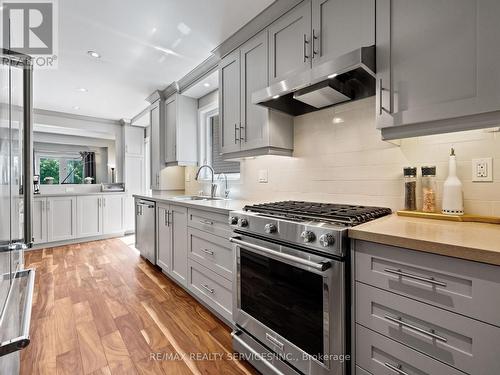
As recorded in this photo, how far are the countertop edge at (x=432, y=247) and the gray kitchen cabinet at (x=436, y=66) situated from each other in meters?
0.59

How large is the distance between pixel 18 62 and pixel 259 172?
6.12 ft

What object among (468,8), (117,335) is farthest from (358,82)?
(117,335)

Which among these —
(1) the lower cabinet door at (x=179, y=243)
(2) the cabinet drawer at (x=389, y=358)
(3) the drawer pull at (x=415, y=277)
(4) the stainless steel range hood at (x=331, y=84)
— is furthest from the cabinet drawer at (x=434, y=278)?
(1) the lower cabinet door at (x=179, y=243)

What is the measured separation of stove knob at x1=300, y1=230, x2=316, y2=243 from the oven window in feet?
0.57

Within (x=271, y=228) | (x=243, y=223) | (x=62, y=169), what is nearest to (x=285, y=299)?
(x=271, y=228)

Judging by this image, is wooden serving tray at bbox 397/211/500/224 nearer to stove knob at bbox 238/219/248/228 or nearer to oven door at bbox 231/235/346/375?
→ oven door at bbox 231/235/346/375

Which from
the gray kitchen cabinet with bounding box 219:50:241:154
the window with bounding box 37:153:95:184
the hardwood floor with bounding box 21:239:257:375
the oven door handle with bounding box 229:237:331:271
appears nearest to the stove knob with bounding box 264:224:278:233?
the oven door handle with bounding box 229:237:331:271

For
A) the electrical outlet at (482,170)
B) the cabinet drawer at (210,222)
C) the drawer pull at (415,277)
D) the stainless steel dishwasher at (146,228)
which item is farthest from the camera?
the stainless steel dishwasher at (146,228)

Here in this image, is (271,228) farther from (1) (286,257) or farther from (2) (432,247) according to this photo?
(2) (432,247)

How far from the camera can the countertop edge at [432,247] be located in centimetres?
75

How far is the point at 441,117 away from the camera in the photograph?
110 centimetres

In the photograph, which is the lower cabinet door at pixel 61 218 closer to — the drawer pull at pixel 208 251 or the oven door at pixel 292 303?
the drawer pull at pixel 208 251

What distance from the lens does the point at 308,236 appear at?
1.17 metres

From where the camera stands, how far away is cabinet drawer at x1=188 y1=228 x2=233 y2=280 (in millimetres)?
1831
